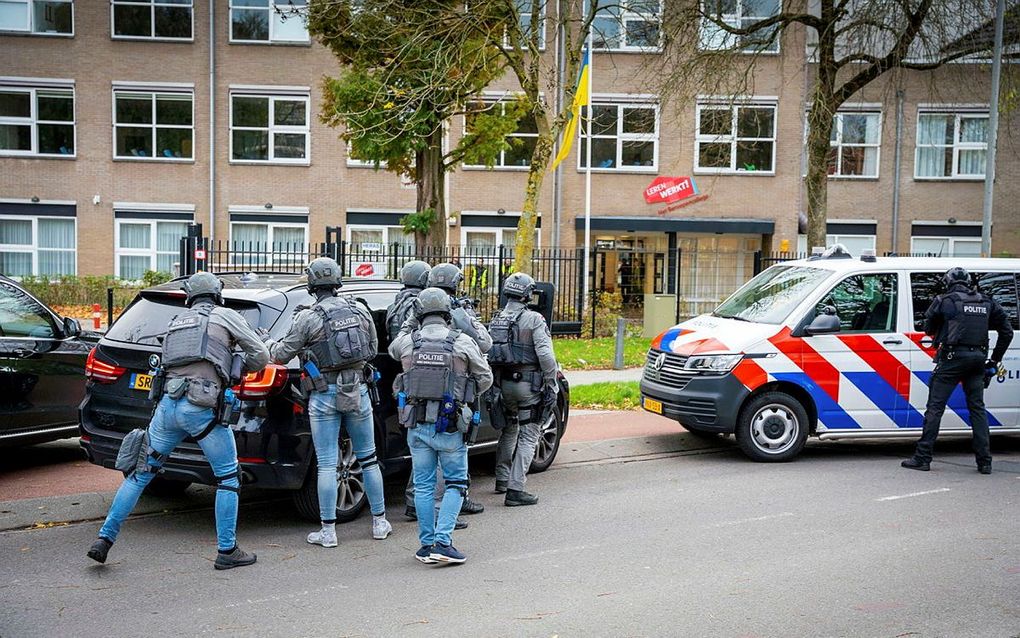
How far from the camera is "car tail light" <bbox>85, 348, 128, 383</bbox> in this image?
662 centimetres

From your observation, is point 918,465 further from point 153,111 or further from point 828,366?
point 153,111

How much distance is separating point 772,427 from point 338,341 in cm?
463

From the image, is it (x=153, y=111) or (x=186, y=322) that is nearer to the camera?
(x=186, y=322)

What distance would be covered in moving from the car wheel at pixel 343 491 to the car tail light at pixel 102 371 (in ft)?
4.85

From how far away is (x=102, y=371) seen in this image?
6.68 meters

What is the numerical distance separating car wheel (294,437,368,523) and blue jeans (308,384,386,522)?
15 cm

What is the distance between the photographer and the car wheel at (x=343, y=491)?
6609mm

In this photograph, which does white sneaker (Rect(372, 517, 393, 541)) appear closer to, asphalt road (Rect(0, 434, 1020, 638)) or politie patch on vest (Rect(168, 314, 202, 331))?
asphalt road (Rect(0, 434, 1020, 638))

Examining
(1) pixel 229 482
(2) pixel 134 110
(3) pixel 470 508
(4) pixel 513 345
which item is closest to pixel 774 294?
(4) pixel 513 345

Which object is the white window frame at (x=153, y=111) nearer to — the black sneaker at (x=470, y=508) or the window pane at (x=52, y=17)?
the window pane at (x=52, y=17)

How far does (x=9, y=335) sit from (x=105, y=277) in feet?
61.7

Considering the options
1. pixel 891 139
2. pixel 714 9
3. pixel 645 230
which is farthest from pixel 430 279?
pixel 891 139

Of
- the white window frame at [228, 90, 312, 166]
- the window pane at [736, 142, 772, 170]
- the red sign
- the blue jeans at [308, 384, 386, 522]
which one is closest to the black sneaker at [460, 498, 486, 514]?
the blue jeans at [308, 384, 386, 522]

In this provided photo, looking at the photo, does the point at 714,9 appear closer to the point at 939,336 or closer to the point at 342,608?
the point at 939,336
